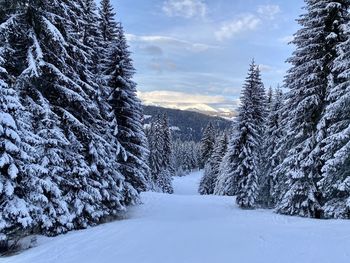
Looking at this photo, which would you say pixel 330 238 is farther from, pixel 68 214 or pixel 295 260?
pixel 68 214

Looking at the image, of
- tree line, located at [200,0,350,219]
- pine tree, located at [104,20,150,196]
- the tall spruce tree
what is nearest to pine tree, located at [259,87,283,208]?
the tall spruce tree

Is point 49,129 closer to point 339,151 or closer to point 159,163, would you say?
point 339,151

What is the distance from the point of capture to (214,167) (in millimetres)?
50219

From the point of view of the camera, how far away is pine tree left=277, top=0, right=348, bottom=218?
17.1 metres

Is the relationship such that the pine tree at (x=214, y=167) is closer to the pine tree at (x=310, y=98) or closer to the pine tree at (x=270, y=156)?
the pine tree at (x=270, y=156)

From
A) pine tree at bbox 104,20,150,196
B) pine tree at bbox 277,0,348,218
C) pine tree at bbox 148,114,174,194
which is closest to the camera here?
pine tree at bbox 277,0,348,218

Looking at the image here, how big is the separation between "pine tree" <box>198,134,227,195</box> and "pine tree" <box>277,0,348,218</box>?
97.8ft

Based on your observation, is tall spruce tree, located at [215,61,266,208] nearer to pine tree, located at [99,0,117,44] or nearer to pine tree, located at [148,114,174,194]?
pine tree, located at [99,0,117,44]

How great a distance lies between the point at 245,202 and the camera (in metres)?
25.1

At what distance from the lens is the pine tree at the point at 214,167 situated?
49188mm

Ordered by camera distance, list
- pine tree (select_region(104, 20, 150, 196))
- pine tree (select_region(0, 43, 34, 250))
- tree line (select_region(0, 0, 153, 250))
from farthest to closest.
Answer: pine tree (select_region(104, 20, 150, 196)), tree line (select_region(0, 0, 153, 250)), pine tree (select_region(0, 43, 34, 250))

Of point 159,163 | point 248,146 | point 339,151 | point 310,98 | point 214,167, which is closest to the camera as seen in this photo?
point 339,151

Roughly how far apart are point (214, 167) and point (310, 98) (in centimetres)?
3344

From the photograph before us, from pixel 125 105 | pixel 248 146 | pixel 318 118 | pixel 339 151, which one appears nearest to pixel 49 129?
pixel 125 105
